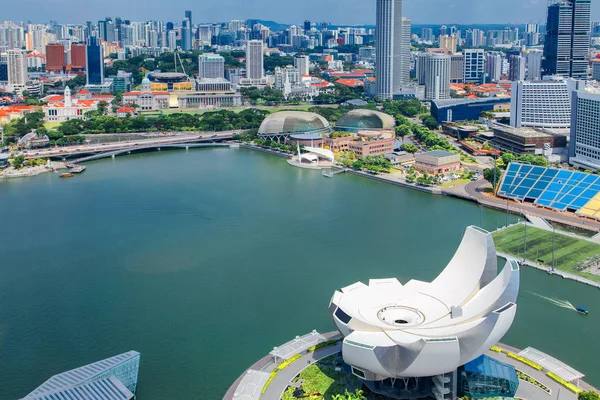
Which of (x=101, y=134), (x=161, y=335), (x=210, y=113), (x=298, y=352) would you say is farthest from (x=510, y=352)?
(x=210, y=113)

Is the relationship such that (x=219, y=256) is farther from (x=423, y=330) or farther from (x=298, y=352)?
(x=423, y=330)

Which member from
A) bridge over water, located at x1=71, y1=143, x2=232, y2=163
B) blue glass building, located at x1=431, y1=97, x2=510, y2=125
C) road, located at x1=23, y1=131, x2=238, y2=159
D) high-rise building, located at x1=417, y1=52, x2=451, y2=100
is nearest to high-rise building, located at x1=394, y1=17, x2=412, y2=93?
high-rise building, located at x1=417, y1=52, x2=451, y2=100

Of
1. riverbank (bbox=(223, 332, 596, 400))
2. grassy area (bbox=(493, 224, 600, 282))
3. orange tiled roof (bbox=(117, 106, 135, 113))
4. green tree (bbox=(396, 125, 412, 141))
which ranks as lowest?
riverbank (bbox=(223, 332, 596, 400))

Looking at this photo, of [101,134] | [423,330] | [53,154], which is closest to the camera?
[423,330]

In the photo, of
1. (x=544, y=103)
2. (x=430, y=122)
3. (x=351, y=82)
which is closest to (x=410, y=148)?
(x=430, y=122)

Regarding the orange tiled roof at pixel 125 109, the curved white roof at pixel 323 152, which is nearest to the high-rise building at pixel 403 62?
the orange tiled roof at pixel 125 109

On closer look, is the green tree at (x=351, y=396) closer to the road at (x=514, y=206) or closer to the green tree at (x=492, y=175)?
the road at (x=514, y=206)

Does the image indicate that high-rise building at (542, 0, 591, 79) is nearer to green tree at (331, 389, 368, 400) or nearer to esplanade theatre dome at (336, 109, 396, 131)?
esplanade theatre dome at (336, 109, 396, 131)
